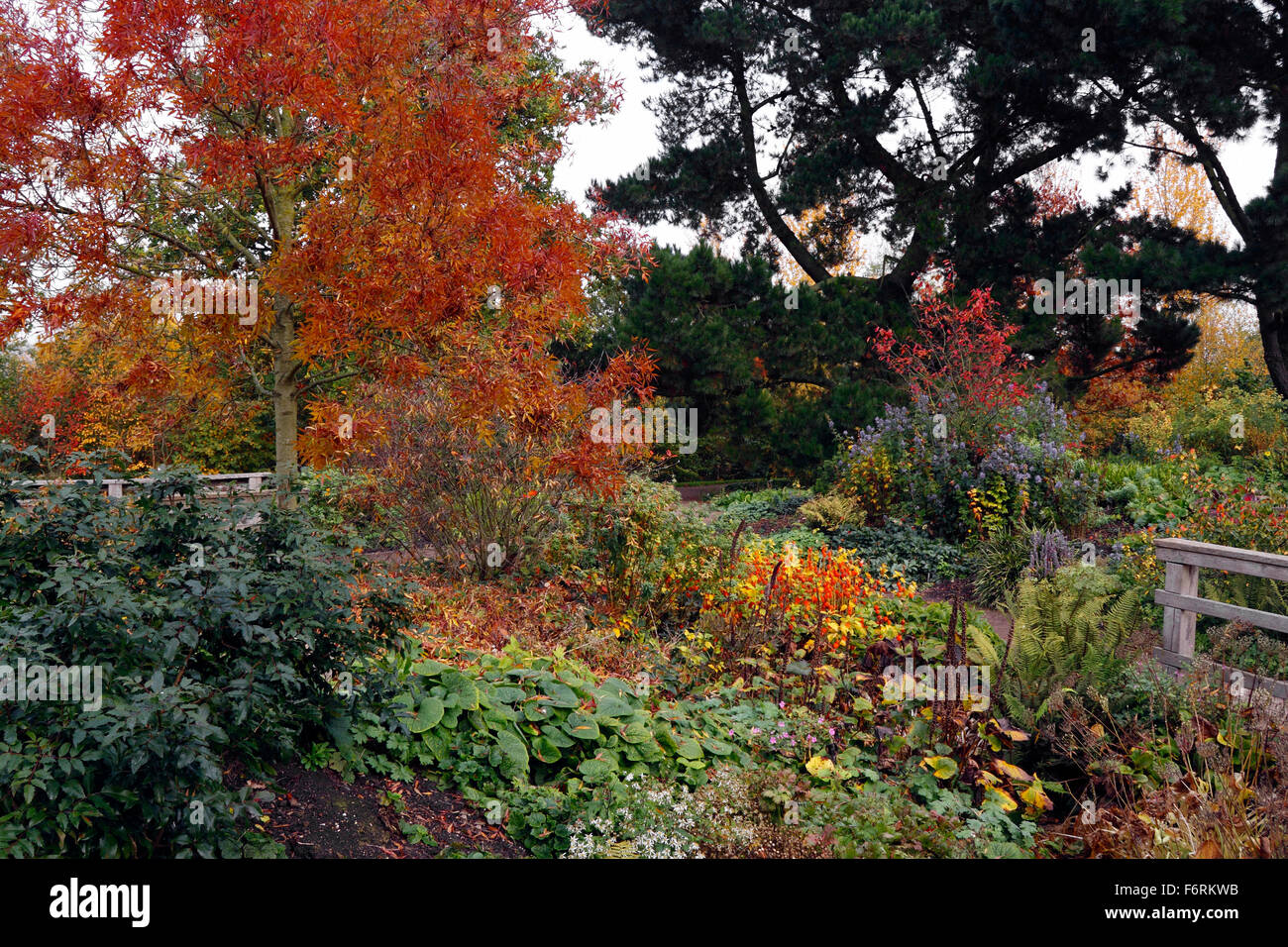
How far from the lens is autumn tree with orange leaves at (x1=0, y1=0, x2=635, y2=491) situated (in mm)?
5391

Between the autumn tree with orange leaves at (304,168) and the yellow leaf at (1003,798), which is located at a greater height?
the autumn tree with orange leaves at (304,168)

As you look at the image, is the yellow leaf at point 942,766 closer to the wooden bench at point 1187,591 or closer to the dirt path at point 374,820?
the dirt path at point 374,820

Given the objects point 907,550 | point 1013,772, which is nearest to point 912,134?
point 907,550

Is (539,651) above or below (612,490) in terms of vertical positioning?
below

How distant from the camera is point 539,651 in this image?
16.7 feet

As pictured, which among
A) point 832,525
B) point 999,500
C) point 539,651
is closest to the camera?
point 539,651

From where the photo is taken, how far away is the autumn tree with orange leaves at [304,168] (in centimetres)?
539

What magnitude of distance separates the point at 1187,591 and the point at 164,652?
18.7ft

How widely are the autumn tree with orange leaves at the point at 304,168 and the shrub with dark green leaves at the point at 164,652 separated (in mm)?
2311

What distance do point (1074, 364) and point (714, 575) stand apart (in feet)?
42.9

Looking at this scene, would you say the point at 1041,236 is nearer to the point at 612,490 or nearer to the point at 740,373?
the point at 740,373

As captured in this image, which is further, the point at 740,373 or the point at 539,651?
the point at 740,373

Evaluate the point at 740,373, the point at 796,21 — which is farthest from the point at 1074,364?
the point at 796,21

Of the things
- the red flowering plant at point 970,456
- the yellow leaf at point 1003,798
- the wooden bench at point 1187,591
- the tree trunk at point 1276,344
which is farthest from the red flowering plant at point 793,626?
the tree trunk at point 1276,344
